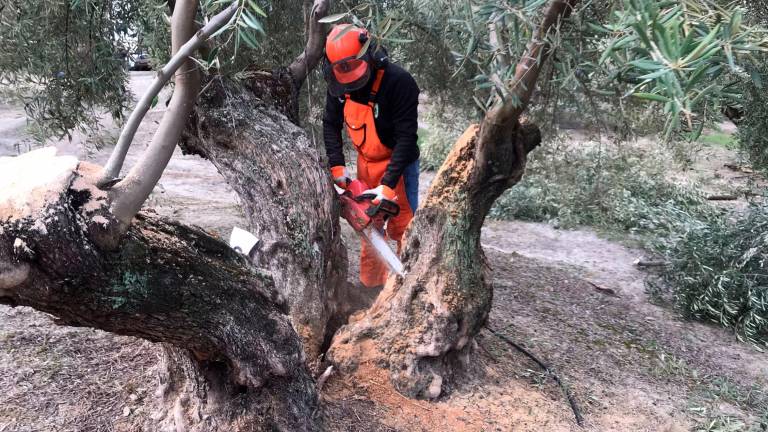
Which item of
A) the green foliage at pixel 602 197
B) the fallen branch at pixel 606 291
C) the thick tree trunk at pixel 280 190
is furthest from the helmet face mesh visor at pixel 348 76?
the green foliage at pixel 602 197

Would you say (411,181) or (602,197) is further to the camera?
(602,197)

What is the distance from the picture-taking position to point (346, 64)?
3445mm

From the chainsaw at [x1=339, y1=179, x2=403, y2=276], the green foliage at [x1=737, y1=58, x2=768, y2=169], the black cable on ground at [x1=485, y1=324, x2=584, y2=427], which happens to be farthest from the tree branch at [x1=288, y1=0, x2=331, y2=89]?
the green foliage at [x1=737, y1=58, x2=768, y2=169]

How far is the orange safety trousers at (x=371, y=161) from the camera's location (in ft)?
13.2

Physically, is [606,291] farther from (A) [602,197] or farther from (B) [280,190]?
(B) [280,190]

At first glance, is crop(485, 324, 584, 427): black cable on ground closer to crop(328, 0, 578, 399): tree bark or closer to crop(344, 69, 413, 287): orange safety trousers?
Result: crop(328, 0, 578, 399): tree bark

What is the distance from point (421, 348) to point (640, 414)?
143 cm

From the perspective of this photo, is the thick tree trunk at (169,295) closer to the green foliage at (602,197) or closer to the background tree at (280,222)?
the background tree at (280,222)

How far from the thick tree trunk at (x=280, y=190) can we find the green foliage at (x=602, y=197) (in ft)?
15.7

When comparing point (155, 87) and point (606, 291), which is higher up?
point (155, 87)

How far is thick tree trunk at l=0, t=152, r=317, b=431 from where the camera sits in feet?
5.09

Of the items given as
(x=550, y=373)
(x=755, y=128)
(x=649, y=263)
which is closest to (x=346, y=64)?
(x=550, y=373)

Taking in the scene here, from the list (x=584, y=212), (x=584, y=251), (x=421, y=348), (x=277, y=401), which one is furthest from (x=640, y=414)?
(x=584, y=212)

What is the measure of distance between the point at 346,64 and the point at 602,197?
228 inches
